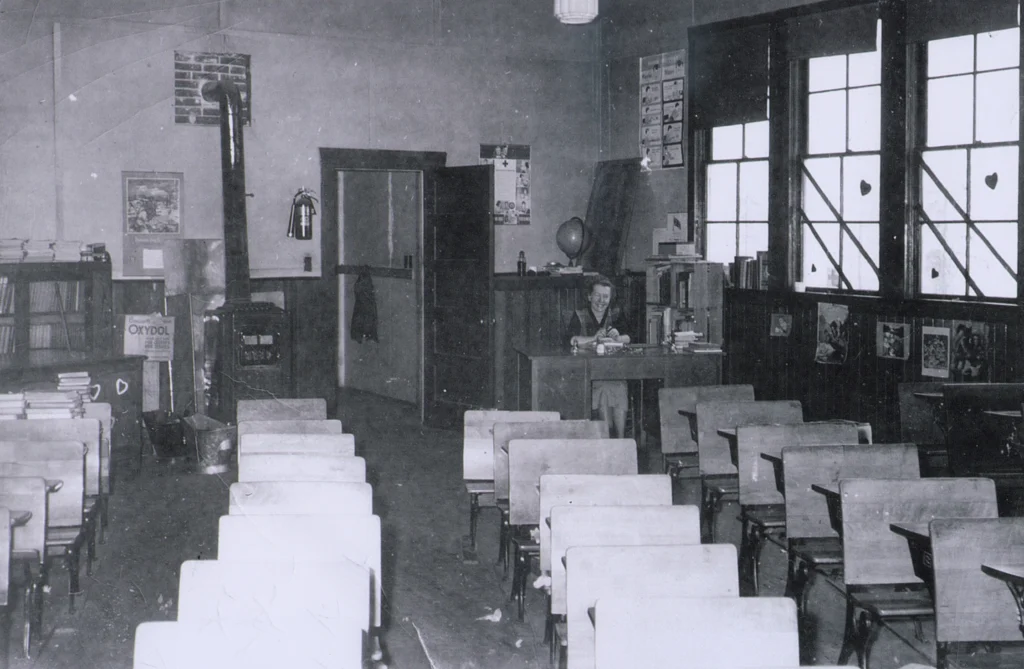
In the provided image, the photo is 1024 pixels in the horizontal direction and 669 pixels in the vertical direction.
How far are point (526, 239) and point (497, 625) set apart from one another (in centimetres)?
728

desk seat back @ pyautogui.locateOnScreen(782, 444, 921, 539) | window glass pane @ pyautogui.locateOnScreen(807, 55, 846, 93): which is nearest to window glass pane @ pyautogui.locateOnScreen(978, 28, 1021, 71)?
window glass pane @ pyautogui.locateOnScreen(807, 55, 846, 93)

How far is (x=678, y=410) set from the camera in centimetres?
693

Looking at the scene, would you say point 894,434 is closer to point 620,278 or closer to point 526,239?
point 620,278

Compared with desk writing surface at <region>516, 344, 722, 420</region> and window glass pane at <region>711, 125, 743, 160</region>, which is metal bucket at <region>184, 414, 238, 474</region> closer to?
desk writing surface at <region>516, 344, 722, 420</region>

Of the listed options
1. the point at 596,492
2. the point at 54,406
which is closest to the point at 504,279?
the point at 54,406

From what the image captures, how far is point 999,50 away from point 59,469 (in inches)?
254

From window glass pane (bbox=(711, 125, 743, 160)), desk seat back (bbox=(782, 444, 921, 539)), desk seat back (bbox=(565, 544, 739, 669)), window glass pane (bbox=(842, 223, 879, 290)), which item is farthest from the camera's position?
window glass pane (bbox=(711, 125, 743, 160))

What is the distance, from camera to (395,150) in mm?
11500

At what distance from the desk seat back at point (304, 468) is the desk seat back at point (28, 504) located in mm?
827

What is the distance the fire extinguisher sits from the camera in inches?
432

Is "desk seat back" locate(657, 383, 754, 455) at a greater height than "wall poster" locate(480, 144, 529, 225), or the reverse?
"wall poster" locate(480, 144, 529, 225)

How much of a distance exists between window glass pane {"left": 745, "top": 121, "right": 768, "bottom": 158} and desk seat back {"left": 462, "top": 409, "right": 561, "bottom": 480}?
4607 mm

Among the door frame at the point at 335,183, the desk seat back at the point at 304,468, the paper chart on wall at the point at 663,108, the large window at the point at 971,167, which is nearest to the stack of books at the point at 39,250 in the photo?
the door frame at the point at 335,183

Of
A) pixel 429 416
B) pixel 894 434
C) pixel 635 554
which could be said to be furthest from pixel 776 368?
pixel 635 554
